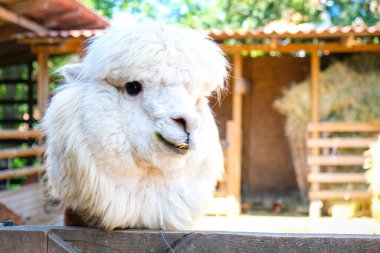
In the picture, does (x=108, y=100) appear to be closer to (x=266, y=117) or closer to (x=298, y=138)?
(x=298, y=138)

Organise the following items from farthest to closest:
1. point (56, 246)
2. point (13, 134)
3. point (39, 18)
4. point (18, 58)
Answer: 1. point (18, 58)
2. point (39, 18)
3. point (13, 134)
4. point (56, 246)

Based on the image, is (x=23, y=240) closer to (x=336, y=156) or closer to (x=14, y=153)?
(x=14, y=153)

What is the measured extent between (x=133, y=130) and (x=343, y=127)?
687 centimetres

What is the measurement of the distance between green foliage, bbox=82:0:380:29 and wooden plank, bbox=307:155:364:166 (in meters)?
3.43

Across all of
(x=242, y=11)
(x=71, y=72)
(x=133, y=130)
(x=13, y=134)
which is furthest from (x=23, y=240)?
(x=242, y=11)

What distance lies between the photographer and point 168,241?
70.1 inches

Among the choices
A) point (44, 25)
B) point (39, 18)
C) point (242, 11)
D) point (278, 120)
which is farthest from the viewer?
point (242, 11)

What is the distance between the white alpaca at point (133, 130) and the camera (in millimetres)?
2061

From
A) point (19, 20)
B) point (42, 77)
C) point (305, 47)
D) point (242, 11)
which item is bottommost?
point (42, 77)

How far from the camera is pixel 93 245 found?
1.85 m

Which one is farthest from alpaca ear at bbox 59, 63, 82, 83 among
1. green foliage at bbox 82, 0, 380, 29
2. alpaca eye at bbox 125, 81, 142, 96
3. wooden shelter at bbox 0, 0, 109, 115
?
green foliage at bbox 82, 0, 380, 29

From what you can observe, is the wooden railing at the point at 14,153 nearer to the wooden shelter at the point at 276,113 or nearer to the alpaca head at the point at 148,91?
the wooden shelter at the point at 276,113

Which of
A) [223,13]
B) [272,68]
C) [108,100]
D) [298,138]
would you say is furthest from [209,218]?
[223,13]

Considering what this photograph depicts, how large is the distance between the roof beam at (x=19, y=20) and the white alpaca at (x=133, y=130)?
5.75 metres
